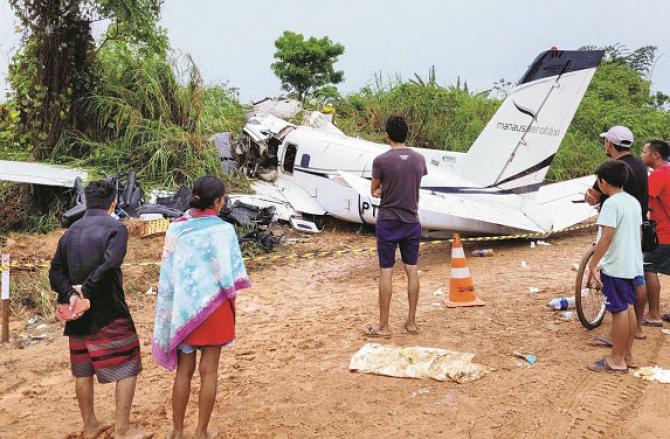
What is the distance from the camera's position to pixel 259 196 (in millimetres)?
11719

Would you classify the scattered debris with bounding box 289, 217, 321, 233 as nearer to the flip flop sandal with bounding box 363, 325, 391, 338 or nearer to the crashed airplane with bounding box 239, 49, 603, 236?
the crashed airplane with bounding box 239, 49, 603, 236

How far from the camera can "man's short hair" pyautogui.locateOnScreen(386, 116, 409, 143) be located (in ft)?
17.8

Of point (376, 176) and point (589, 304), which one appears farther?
point (589, 304)

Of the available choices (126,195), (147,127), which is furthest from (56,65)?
(126,195)

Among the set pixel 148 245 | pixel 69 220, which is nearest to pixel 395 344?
pixel 69 220

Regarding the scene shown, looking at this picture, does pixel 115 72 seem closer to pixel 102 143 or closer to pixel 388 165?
pixel 102 143

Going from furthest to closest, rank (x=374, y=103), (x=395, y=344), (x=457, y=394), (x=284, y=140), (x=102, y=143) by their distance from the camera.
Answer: (x=374, y=103), (x=284, y=140), (x=102, y=143), (x=395, y=344), (x=457, y=394)

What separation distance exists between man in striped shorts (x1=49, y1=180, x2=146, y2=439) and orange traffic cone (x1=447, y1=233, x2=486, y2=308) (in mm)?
3702

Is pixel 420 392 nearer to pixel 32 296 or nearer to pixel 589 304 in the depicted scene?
pixel 589 304

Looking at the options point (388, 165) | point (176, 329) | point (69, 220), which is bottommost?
point (176, 329)

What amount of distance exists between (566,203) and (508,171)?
1852 mm

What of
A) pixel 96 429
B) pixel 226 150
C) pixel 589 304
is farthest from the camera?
pixel 226 150

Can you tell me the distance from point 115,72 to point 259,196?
4.02 metres

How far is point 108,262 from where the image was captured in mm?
3500
